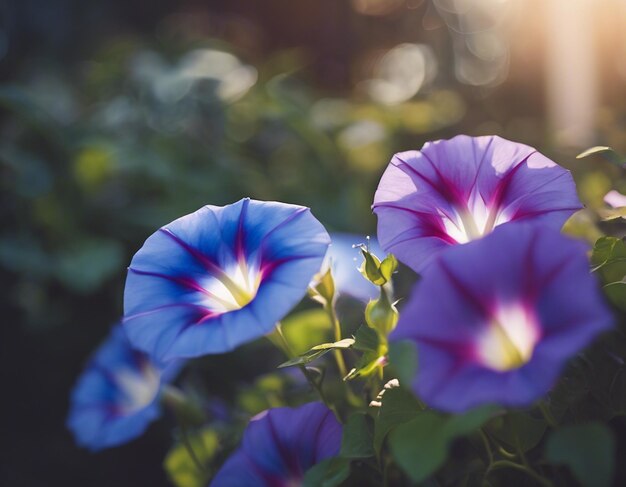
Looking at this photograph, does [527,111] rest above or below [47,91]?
below

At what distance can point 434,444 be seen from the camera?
439 millimetres

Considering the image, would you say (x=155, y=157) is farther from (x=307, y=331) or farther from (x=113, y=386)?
(x=307, y=331)

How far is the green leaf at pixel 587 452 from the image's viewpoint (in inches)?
15.9

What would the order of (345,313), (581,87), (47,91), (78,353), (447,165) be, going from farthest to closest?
(581,87), (47,91), (78,353), (345,313), (447,165)

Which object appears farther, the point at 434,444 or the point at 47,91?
the point at 47,91

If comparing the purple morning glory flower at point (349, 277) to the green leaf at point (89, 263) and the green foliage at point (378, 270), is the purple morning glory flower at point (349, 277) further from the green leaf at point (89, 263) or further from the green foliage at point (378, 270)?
the green leaf at point (89, 263)

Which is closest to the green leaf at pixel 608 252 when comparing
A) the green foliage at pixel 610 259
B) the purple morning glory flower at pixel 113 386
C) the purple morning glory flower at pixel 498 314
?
the green foliage at pixel 610 259

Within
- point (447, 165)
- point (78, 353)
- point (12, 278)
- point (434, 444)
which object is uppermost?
point (447, 165)

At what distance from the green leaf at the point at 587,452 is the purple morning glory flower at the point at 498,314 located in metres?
0.03

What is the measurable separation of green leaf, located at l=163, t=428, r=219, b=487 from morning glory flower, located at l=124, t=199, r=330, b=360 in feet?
0.94

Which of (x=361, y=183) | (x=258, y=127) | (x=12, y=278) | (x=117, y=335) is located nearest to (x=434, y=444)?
(x=117, y=335)

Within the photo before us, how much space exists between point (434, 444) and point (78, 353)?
4.54 feet

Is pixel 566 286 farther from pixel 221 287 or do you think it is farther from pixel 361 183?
pixel 361 183

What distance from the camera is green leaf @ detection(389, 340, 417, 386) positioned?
42 centimetres
